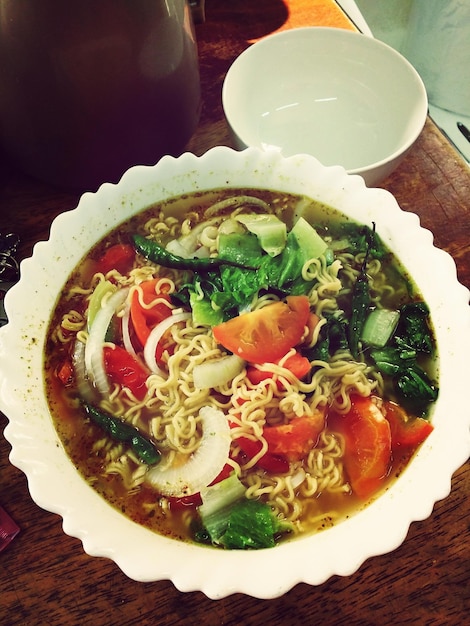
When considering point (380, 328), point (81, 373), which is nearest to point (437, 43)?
point (380, 328)

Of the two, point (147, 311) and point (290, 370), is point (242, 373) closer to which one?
point (290, 370)

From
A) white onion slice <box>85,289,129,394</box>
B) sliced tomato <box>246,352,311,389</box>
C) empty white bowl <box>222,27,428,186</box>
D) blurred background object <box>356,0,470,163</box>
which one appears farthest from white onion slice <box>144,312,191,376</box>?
blurred background object <box>356,0,470,163</box>

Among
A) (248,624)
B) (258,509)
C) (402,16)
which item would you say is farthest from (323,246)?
(402,16)

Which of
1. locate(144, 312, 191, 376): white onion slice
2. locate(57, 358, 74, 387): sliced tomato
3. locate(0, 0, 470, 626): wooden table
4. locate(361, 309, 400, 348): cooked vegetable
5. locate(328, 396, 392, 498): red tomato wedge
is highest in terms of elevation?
locate(361, 309, 400, 348): cooked vegetable

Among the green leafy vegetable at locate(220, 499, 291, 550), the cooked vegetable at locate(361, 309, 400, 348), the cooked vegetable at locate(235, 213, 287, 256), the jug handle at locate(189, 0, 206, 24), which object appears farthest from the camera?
the jug handle at locate(189, 0, 206, 24)

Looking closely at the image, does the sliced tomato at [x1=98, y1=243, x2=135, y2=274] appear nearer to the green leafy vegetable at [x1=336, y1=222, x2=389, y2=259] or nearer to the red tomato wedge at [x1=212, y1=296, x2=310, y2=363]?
the red tomato wedge at [x1=212, y1=296, x2=310, y2=363]

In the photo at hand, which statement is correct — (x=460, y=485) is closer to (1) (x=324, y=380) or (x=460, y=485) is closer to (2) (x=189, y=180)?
(1) (x=324, y=380)
